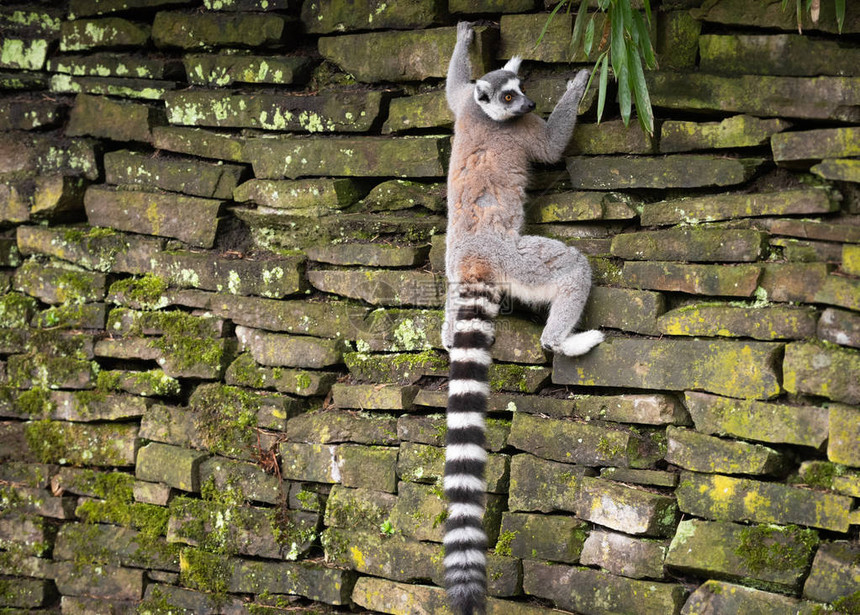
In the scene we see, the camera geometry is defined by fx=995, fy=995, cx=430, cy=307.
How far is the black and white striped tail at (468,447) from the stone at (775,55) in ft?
5.36

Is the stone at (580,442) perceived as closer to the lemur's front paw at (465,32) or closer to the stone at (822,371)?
the stone at (822,371)

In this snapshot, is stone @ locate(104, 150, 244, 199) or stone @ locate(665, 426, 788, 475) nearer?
stone @ locate(665, 426, 788, 475)

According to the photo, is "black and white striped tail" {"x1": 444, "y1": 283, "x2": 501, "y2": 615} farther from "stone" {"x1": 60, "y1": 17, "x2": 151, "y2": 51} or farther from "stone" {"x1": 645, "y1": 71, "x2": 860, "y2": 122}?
"stone" {"x1": 60, "y1": 17, "x2": 151, "y2": 51}

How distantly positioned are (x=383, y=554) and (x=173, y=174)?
2.72 m

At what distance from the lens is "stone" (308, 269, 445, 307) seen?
18.6 feet

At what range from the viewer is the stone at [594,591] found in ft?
15.8

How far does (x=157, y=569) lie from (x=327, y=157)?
2.79 m

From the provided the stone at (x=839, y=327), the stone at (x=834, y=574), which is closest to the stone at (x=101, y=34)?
the stone at (x=839, y=327)

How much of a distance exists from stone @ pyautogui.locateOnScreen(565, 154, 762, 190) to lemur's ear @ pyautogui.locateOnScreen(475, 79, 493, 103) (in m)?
0.56

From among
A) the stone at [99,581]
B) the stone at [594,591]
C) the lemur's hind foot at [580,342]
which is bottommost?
the stone at [99,581]

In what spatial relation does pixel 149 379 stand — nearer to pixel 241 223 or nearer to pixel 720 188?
pixel 241 223

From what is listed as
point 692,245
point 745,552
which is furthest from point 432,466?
point 692,245

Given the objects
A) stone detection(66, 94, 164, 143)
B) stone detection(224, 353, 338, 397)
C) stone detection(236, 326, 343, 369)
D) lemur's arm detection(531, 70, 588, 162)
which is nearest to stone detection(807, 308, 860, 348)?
lemur's arm detection(531, 70, 588, 162)

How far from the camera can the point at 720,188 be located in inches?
196
